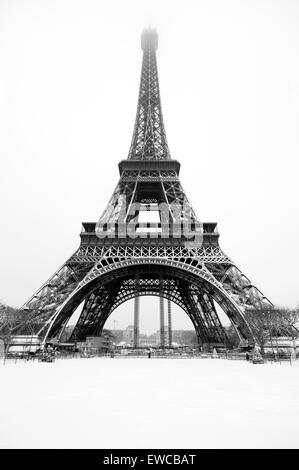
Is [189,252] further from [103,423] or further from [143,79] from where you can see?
[143,79]

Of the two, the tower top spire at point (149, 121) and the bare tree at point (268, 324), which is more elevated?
the tower top spire at point (149, 121)

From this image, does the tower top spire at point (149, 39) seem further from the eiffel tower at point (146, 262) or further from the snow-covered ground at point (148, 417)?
the snow-covered ground at point (148, 417)

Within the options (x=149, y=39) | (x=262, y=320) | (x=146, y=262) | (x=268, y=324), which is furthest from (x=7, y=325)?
(x=149, y=39)

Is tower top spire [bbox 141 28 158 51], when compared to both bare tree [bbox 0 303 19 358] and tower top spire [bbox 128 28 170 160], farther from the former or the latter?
bare tree [bbox 0 303 19 358]

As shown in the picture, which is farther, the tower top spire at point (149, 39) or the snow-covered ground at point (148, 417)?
the tower top spire at point (149, 39)

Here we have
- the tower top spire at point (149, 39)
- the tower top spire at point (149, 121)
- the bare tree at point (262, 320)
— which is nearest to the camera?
the bare tree at point (262, 320)

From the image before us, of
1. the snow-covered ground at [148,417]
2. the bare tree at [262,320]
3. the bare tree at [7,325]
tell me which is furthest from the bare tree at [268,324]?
the bare tree at [7,325]

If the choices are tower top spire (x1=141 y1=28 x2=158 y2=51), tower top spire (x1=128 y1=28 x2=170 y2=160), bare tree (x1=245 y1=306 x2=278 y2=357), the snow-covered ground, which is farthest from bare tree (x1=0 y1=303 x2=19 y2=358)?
tower top spire (x1=141 y1=28 x2=158 y2=51)
